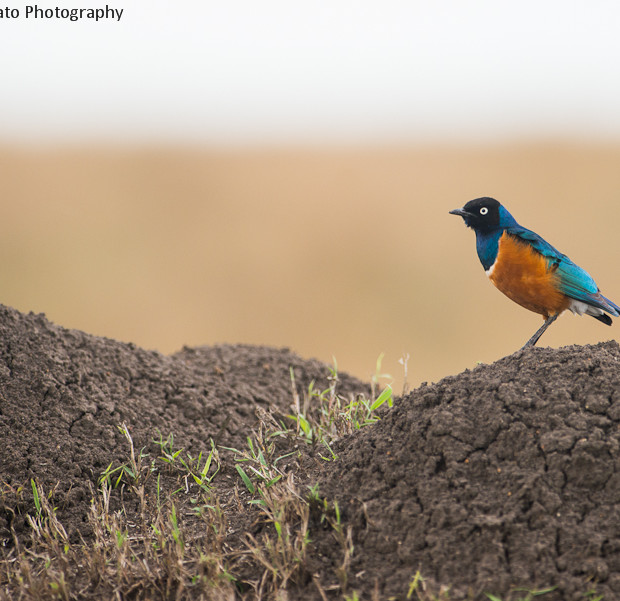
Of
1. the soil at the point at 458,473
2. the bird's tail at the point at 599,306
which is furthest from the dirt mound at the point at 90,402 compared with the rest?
the bird's tail at the point at 599,306

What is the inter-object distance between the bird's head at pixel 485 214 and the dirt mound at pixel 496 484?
0.90 meters

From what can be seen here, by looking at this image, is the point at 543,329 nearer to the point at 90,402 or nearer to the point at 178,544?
the point at 178,544

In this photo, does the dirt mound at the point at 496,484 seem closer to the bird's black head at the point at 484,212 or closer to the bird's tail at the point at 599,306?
the bird's tail at the point at 599,306

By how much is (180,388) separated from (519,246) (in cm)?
264

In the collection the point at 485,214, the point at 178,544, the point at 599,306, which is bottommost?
the point at 178,544

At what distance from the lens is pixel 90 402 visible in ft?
15.0

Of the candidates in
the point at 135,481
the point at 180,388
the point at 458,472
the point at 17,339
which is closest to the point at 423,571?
the point at 458,472

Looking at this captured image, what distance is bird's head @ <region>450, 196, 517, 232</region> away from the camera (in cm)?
400

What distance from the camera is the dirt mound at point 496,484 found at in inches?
104

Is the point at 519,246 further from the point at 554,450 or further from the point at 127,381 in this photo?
the point at 127,381

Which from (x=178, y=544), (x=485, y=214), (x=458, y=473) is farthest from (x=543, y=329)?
(x=178, y=544)

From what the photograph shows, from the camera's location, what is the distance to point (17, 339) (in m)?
4.86

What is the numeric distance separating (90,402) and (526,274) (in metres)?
2.83

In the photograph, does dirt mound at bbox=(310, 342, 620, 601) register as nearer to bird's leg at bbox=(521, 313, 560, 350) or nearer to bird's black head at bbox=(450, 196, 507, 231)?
bird's leg at bbox=(521, 313, 560, 350)
